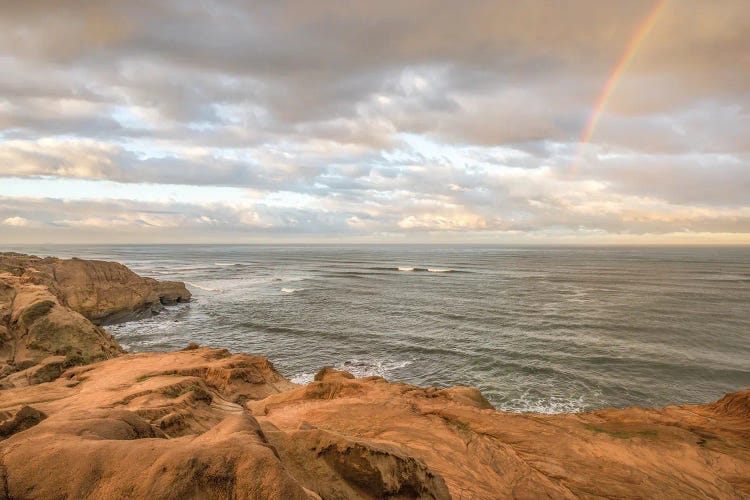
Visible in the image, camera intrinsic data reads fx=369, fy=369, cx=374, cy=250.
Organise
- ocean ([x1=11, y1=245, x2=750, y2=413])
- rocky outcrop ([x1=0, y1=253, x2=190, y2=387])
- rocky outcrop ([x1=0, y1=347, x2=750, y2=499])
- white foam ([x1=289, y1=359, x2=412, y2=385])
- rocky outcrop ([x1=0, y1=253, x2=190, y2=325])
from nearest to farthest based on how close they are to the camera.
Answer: rocky outcrop ([x1=0, y1=347, x2=750, y2=499])
rocky outcrop ([x1=0, y1=253, x2=190, y2=387])
ocean ([x1=11, y1=245, x2=750, y2=413])
white foam ([x1=289, y1=359, x2=412, y2=385])
rocky outcrop ([x1=0, y1=253, x2=190, y2=325])

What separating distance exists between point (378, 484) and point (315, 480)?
107 cm

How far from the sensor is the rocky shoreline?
14.4 feet

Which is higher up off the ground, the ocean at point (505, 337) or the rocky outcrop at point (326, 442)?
the rocky outcrop at point (326, 442)

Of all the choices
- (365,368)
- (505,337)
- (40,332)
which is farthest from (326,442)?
(505,337)

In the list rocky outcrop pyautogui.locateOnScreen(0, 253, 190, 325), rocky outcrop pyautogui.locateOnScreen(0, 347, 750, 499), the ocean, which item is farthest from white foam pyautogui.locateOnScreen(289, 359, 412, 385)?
rocky outcrop pyautogui.locateOnScreen(0, 253, 190, 325)

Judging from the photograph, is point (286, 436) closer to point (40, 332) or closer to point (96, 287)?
point (40, 332)

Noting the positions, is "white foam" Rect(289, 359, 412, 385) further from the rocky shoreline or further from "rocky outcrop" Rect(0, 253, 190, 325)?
"rocky outcrop" Rect(0, 253, 190, 325)

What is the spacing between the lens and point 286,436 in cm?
676

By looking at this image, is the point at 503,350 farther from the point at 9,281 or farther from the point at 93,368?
the point at 9,281

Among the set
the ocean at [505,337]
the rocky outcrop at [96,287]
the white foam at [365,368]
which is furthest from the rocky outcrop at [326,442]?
the rocky outcrop at [96,287]

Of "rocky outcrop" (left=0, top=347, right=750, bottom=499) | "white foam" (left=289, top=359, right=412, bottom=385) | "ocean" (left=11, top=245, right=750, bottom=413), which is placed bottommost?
"white foam" (left=289, top=359, right=412, bottom=385)

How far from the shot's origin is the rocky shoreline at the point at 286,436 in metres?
4.39

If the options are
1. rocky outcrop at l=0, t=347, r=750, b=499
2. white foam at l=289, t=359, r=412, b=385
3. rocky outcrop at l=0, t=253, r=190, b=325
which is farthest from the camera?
rocky outcrop at l=0, t=253, r=190, b=325

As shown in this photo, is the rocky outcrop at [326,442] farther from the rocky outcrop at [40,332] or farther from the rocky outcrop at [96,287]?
the rocky outcrop at [96,287]
